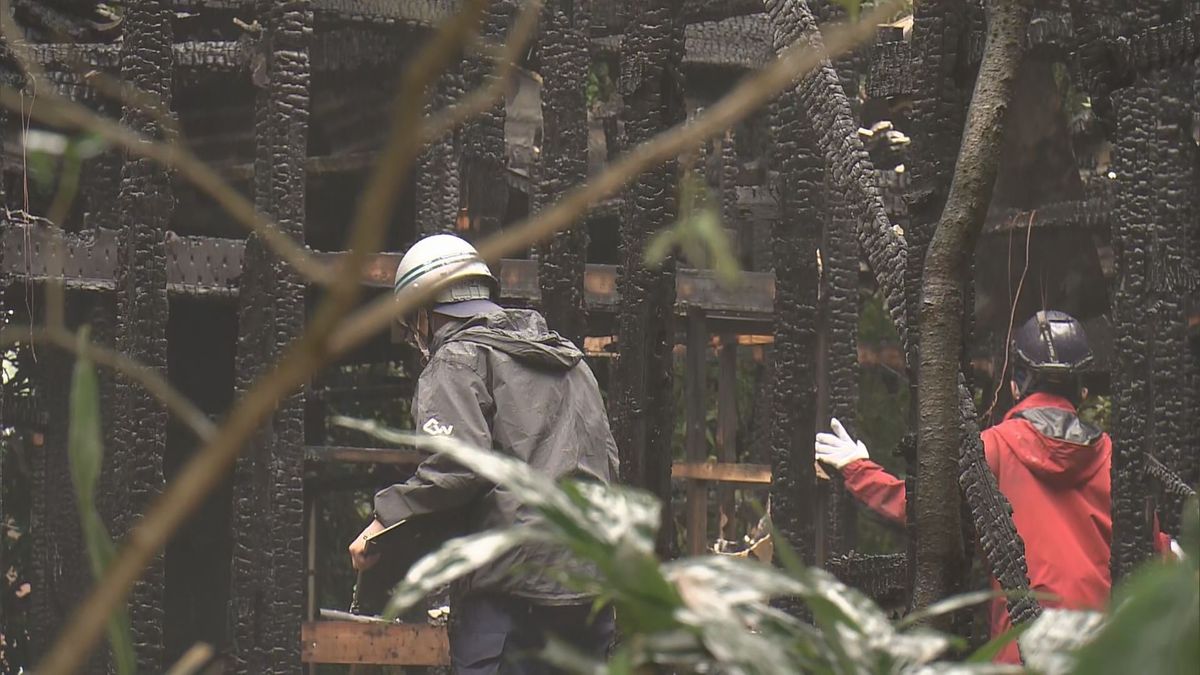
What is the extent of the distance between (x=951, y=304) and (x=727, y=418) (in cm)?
845

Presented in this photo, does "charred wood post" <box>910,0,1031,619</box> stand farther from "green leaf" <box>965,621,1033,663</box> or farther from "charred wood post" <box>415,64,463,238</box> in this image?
"charred wood post" <box>415,64,463,238</box>

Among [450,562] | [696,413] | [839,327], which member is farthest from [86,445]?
[696,413]

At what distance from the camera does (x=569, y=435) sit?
5.29 m

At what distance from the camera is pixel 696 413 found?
11234mm

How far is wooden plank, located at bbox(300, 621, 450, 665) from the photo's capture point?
346 inches

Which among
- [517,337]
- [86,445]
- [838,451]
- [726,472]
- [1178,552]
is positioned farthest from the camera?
[726,472]

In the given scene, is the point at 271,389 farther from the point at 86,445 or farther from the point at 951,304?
the point at 951,304

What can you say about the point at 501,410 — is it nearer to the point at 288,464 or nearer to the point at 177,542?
the point at 288,464

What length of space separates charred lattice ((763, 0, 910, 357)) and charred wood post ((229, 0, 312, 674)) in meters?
3.43

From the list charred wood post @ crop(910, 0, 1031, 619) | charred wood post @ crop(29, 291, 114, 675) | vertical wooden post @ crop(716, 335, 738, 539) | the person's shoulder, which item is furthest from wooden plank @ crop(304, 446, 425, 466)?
charred wood post @ crop(910, 0, 1031, 619)

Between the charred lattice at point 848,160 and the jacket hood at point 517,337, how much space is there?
989mm

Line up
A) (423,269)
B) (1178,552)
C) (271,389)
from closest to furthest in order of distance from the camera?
1. (271,389)
2. (1178,552)
3. (423,269)

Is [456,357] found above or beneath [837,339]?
above

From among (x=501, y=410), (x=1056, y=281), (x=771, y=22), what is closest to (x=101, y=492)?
(x=501, y=410)
